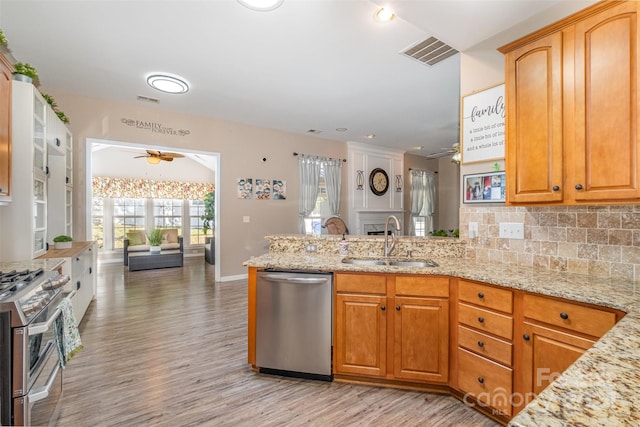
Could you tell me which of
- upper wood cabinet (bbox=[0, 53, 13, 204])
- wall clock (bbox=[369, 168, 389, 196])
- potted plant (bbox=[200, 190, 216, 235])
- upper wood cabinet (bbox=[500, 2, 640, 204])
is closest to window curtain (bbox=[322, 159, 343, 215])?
wall clock (bbox=[369, 168, 389, 196])

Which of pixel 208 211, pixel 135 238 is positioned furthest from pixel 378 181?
pixel 135 238

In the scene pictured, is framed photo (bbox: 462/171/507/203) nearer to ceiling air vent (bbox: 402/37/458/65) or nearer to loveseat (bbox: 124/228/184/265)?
ceiling air vent (bbox: 402/37/458/65)

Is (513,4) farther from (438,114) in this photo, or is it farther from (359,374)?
(438,114)

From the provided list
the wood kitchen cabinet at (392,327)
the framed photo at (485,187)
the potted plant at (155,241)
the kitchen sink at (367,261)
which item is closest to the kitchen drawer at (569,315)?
the wood kitchen cabinet at (392,327)

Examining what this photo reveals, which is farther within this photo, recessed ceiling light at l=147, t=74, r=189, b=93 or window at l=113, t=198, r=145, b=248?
window at l=113, t=198, r=145, b=248

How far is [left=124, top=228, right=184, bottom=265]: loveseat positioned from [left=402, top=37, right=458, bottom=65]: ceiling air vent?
20.5ft

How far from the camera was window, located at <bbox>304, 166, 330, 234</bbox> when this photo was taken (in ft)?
20.8

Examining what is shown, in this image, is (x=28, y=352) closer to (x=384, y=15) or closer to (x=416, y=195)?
(x=384, y=15)

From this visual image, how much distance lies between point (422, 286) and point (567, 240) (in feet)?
3.19

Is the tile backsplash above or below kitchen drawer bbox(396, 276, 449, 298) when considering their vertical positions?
above

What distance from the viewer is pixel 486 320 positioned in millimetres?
1753

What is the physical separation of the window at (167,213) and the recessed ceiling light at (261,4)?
727cm

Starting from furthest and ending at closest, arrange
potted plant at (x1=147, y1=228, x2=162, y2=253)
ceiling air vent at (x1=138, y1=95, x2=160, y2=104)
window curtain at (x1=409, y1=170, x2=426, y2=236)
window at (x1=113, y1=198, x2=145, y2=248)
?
window curtain at (x1=409, y1=170, x2=426, y2=236), window at (x1=113, y1=198, x2=145, y2=248), potted plant at (x1=147, y1=228, x2=162, y2=253), ceiling air vent at (x1=138, y1=95, x2=160, y2=104)

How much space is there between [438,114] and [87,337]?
5441mm
